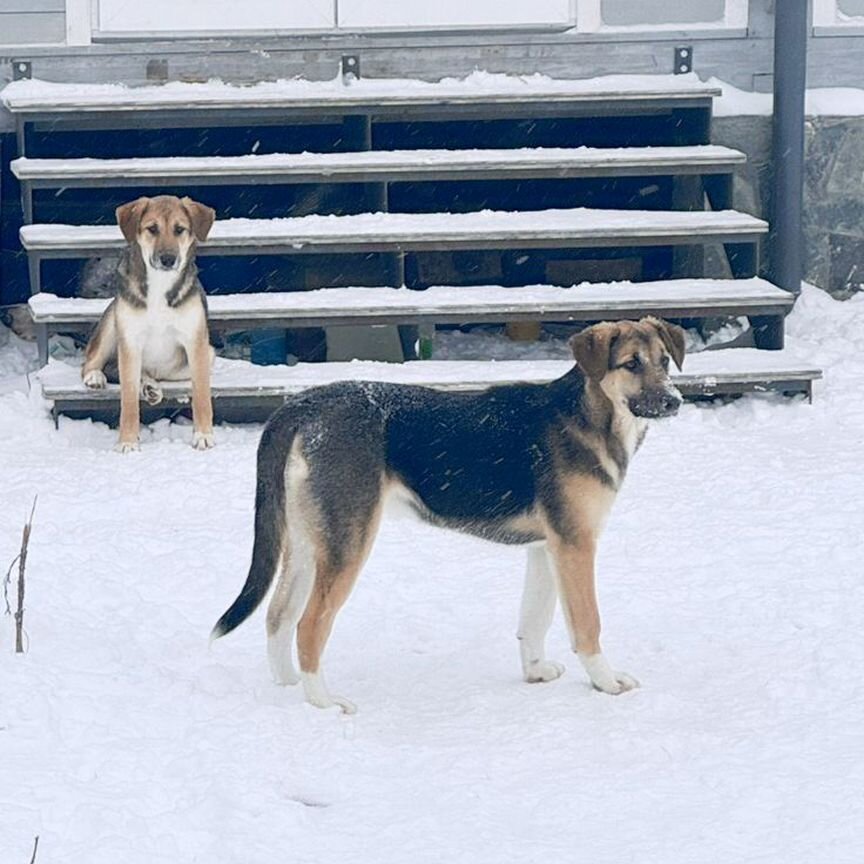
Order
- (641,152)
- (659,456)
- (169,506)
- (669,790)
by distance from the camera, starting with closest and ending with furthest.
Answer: (669,790), (169,506), (659,456), (641,152)

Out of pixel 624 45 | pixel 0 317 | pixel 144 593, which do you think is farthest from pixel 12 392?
pixel 624 45

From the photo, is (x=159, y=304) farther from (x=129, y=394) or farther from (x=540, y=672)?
(x=540, y=672)

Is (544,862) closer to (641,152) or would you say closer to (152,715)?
(152,715)

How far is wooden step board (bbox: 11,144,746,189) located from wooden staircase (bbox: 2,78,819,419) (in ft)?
0.03

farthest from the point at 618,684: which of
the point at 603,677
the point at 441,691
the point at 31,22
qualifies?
the point at 31,22

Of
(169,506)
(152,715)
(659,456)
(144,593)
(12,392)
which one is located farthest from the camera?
(12,392)

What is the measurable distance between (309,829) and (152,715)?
80 centimetres

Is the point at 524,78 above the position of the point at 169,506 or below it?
above

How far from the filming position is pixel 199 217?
818 cm

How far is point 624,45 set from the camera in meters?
10.4

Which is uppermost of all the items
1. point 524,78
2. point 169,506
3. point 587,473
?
point 524,78

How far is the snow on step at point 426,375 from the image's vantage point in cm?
854

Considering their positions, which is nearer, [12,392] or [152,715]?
[152,715]

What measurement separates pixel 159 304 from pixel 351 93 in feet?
6.95
